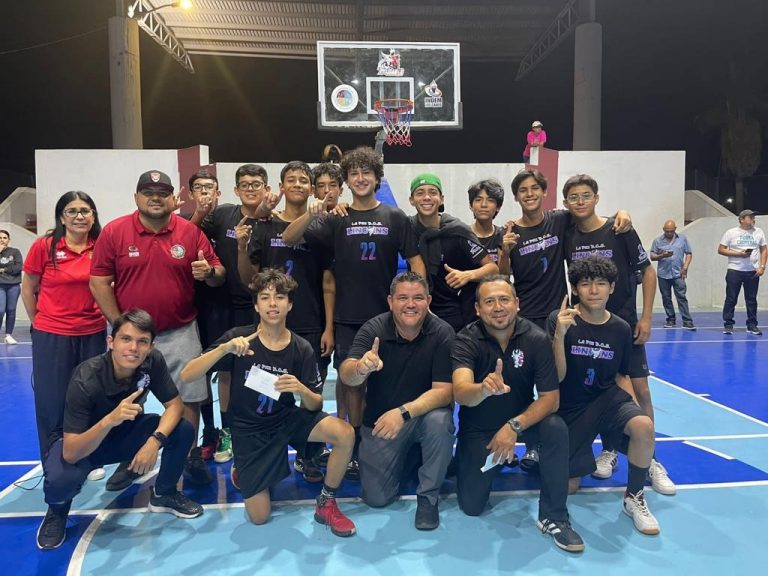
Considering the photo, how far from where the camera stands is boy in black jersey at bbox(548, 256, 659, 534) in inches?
131

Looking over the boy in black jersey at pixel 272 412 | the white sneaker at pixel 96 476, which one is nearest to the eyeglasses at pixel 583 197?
the boy in black jersey at pixel 272 412

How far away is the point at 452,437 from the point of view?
3291 millimetres

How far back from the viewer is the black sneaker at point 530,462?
3.91 m

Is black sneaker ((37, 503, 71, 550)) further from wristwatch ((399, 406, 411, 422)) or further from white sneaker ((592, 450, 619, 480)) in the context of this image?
white sneaker ((592, 450, 619, 480))

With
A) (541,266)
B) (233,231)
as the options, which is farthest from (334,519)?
(541,266)

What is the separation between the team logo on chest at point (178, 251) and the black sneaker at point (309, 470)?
168cm

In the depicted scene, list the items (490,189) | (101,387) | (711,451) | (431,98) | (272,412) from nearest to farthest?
(101,387) < (272,412) < (490,189) < (711,451) < (431,98)

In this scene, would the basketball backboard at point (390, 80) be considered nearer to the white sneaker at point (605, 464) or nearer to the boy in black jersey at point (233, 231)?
the boy in black jersey at point (233, 231)

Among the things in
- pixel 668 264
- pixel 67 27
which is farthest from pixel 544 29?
pixel 67 27

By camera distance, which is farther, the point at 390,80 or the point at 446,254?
the point at 390,80

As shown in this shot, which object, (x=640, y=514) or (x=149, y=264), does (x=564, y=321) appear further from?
(x=149, y=264)

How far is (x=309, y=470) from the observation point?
3.80 meters

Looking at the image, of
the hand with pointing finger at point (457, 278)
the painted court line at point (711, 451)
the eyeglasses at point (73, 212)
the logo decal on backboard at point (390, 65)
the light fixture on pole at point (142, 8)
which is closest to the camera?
the eyeglasses at point (73, 212)

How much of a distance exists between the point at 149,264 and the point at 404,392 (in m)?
1.81
